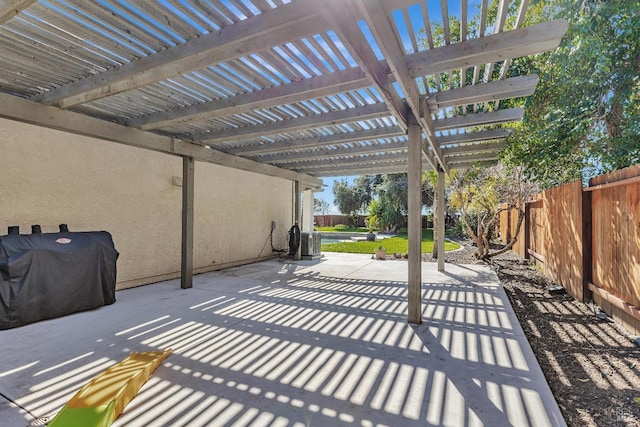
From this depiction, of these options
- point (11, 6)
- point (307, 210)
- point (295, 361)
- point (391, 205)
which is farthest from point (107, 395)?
point (391, 205)

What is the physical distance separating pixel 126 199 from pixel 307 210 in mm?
8072

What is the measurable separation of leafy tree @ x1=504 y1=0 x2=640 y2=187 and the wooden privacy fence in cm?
54

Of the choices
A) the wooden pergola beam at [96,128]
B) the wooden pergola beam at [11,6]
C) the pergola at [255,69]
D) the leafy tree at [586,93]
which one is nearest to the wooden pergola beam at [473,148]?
the pergola at [255,69]

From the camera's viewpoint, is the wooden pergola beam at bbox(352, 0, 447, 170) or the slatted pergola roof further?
the slatted pergola roof

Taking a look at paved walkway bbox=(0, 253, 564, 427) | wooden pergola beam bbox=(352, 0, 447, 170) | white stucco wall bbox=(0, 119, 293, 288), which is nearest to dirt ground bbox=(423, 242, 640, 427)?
paved walkway bbox=(0, 253, 564, 427)

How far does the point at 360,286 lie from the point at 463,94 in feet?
12.1

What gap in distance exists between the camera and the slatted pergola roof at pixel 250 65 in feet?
7.75

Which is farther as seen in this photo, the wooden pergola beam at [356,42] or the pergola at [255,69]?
the pergola at [255,69]

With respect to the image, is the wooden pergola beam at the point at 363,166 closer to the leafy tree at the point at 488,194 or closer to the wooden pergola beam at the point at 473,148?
the wooden pergola beam at the point at 473,148

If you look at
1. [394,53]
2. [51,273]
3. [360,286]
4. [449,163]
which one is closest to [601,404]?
[394,53]

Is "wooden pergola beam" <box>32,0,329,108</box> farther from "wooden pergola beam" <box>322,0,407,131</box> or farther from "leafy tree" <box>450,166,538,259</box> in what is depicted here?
"leafy tree" <box>450,166,538,259</box>

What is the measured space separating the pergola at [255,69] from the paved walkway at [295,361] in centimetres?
85

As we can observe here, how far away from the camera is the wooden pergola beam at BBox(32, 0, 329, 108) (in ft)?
7.50

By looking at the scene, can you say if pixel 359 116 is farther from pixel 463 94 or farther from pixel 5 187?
pixel 5 187
